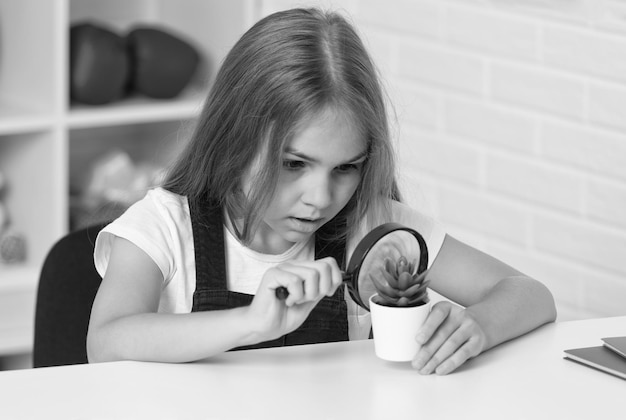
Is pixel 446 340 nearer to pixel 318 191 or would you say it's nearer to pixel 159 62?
pixel 318 191

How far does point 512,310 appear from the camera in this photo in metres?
1.29

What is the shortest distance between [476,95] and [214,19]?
2.58ft

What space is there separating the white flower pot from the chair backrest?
1.67 ft

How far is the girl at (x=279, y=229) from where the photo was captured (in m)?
1.16

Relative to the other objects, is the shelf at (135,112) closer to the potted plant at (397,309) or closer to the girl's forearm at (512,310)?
the girl's forearm at (512,310)

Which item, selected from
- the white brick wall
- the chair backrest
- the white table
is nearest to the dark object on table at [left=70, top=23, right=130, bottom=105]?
the white brick wall

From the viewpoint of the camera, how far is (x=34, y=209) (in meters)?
2.52

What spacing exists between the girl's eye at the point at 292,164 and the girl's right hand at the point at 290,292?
0.73ft

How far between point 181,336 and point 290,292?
0.44ft

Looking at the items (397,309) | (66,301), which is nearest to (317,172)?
(397,309)

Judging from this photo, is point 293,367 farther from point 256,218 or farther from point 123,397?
point 256,218

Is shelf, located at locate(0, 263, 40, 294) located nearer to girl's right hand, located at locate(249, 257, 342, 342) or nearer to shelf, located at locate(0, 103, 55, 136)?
shelf, located at locate(0, 103, 55, 136)

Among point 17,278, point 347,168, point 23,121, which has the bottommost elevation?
point 17,278

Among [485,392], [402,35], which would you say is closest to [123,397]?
[485,392]
